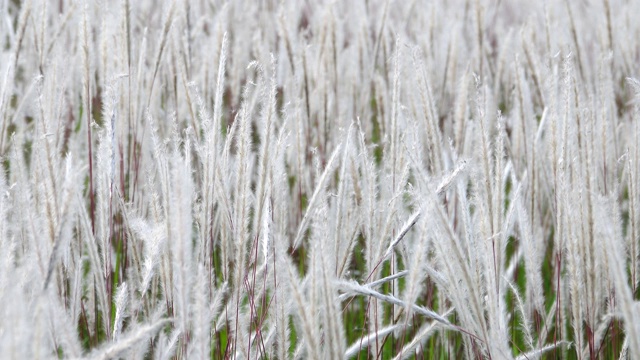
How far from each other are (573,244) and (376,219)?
0.34 meters

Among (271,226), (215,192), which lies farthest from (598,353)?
(215,192)

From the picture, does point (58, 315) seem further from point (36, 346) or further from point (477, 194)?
point (477, 194)

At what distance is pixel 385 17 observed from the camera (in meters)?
1.96

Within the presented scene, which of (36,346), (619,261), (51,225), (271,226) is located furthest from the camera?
(271,226)

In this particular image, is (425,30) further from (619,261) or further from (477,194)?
(619,261)


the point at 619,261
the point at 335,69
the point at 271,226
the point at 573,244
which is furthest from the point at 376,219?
the point at 335,69

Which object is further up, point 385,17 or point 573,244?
point 385,17

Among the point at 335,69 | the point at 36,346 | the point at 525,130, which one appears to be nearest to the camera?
the point at 36,346

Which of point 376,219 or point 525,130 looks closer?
point 376,219

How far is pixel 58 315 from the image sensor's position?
84 centimetres

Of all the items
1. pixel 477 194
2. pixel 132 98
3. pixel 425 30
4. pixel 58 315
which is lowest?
pixel 58 315

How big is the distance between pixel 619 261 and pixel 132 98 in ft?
3.64

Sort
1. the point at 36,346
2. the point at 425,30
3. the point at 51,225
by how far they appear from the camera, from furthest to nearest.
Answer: the point at 425,30, the point at 51,225, the point at 36,346

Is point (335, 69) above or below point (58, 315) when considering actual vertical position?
above
